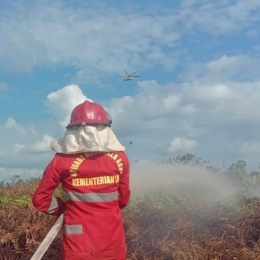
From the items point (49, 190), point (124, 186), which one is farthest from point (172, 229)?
point (49, 190)

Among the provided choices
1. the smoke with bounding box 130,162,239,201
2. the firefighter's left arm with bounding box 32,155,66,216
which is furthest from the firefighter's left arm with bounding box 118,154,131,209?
the smoke with bounding box 130,162,239,201

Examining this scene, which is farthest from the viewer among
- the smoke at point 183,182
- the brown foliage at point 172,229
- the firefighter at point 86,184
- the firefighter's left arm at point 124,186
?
the smoke at point 183,182

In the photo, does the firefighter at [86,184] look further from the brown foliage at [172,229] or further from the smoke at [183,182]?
the smoke at [183,182]

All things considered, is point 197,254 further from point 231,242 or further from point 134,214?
point 134,214

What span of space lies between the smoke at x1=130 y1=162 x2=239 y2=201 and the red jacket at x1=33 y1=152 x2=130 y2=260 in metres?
2.98

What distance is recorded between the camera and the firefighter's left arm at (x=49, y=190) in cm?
488

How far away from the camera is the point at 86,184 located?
193 inches

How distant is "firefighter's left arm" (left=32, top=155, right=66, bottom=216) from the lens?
16.0 feet

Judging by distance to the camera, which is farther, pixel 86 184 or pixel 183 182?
pixel 183 182

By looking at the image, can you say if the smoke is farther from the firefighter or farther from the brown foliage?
the firefighter

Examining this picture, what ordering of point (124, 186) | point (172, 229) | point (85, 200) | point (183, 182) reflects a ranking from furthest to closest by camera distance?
point (183, 182) → point (172, 229) → point (124, 186) → point (85, 200)

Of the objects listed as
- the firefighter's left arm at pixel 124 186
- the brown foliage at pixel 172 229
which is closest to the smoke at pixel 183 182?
the brown foliage at pixel 172 229

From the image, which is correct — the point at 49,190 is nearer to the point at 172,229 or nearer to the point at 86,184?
the point at 86,184

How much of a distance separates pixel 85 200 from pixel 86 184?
0.52 feet
